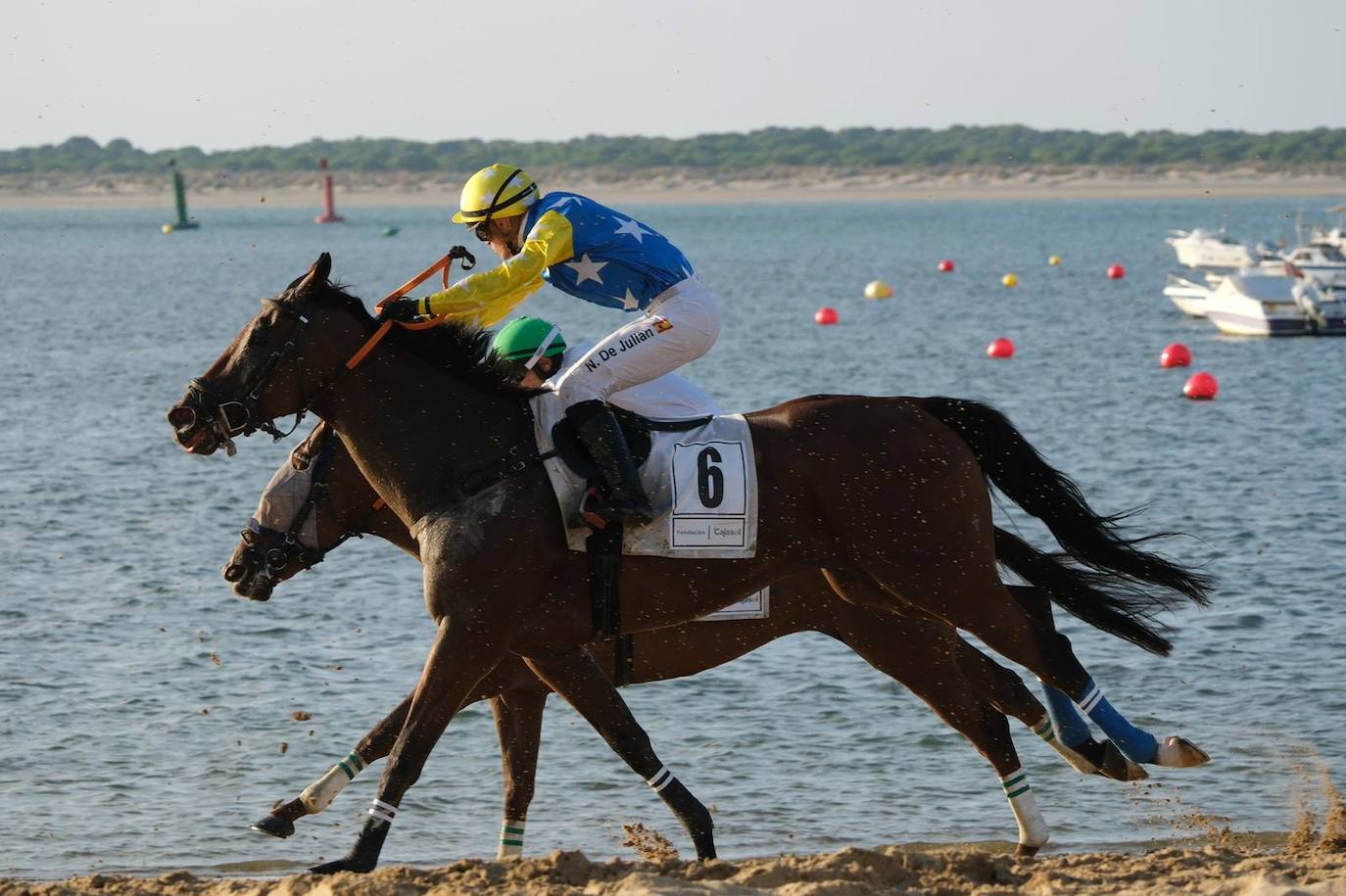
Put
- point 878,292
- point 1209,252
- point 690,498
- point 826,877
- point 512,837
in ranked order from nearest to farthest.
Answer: point 826,877 < point 690,498 < point 512,837 < point 878,292 < point 1209,252

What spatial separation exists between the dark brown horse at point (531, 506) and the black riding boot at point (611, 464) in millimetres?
228

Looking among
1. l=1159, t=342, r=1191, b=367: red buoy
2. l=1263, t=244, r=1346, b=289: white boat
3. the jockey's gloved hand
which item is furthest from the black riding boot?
l=1263, t=244, r=1346, b=289: white boat

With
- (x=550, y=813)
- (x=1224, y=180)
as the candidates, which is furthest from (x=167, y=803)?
(x=1224, y=180)

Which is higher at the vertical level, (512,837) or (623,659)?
(623,659)

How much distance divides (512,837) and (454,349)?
2192 millimetres

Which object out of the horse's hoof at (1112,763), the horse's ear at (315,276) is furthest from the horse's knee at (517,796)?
the horse's hoof at (1112,763)

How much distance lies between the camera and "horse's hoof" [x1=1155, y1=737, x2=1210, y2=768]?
795 cm

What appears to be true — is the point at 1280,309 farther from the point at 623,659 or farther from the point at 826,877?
the point at 826,877

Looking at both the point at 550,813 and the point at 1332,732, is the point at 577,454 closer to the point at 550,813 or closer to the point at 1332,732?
the point at 550,813

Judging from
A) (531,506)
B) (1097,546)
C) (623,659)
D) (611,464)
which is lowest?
(623,659)

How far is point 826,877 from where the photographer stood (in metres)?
6.82

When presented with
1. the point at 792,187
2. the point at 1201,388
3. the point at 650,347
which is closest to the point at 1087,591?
the point at 650,347

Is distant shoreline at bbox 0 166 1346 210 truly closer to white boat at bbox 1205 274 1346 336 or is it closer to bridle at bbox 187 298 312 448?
white boat at bbox 1205 274 1346 336

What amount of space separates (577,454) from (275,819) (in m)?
2.12
